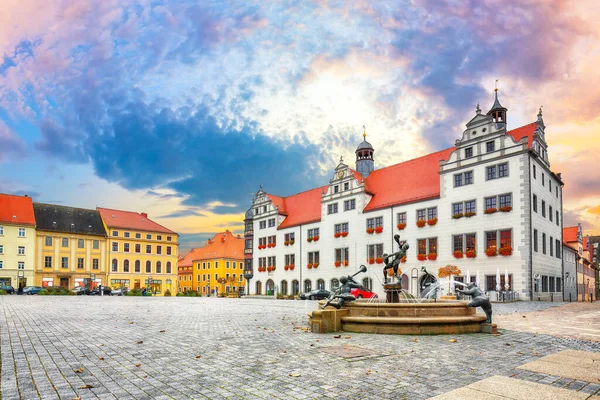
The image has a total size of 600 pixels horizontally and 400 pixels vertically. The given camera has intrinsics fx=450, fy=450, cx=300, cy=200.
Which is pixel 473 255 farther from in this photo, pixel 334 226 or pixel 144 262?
pixel 144 262

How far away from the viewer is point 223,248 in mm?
104438

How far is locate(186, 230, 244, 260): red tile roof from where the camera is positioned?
340 feet

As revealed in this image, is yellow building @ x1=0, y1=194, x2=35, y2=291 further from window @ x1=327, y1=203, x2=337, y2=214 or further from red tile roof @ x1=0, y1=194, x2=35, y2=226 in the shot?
window @ x1=327, y1=203, x2=337, y2=214

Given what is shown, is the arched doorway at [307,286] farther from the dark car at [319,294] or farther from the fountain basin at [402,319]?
the fountain basin at [402,319]

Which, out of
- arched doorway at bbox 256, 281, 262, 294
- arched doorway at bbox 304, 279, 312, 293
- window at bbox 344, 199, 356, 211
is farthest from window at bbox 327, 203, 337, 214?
arched doorway at bbox 256, 281, 262, 294

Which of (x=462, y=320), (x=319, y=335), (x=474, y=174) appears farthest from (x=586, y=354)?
(x=474, y=174)

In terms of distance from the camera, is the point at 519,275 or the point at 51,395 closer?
the point at 51,395

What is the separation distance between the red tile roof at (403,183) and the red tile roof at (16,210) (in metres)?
40.9

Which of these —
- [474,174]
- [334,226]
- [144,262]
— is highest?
[474,174]

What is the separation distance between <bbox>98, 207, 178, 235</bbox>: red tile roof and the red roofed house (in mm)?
34891

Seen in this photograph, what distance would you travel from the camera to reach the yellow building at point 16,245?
65.1 metres

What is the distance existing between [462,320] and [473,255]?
A: 2843 cm

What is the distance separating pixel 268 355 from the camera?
29.1 feet

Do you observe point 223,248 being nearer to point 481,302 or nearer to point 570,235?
point 570,235
